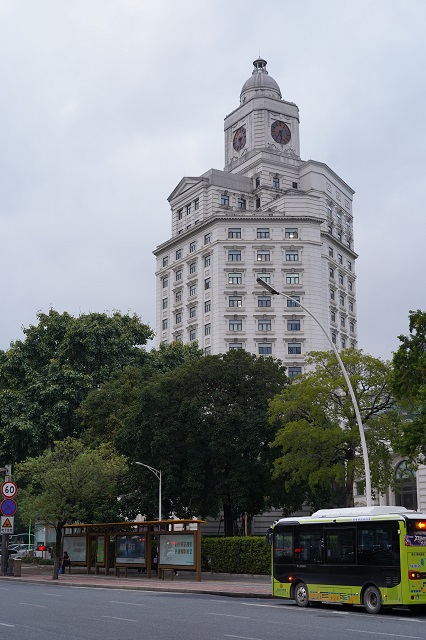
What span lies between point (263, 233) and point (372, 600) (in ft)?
241

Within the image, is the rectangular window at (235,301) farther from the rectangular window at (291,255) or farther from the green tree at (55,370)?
the green tree at (55,370)

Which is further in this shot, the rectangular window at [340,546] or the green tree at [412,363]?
the green tree at [412,363]

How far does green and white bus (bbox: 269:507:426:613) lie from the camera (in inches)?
820

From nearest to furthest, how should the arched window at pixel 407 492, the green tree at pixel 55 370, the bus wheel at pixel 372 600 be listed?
the bus wheel at pixel 372 600
the arched window at pixel 407 492
the green tree at pixel 55 370

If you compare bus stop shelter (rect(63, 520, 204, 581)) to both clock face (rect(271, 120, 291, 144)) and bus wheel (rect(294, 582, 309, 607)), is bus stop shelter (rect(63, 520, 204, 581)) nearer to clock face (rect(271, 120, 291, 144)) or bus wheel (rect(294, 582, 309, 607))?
bus wheel (rect(294, 582, 309, 607))

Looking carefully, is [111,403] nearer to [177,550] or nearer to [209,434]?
[209,434]

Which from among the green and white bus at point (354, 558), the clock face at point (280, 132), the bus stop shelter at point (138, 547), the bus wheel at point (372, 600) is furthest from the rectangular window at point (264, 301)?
the bus wheel at point (372, 600)

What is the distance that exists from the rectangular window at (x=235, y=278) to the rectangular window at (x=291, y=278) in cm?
518

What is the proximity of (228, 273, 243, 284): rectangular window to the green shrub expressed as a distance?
50.9m

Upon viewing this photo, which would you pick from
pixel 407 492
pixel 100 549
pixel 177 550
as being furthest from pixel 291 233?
pixel 177 550

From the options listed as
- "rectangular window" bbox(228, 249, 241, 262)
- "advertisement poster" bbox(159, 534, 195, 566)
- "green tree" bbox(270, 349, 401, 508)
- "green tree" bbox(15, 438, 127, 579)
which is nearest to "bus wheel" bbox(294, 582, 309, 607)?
"advertisement poster" bbox(159, 534, 195, 566)

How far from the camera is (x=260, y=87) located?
106938 mm

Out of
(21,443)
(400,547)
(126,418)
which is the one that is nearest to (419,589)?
(400,547)

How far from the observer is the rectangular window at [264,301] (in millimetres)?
90938
